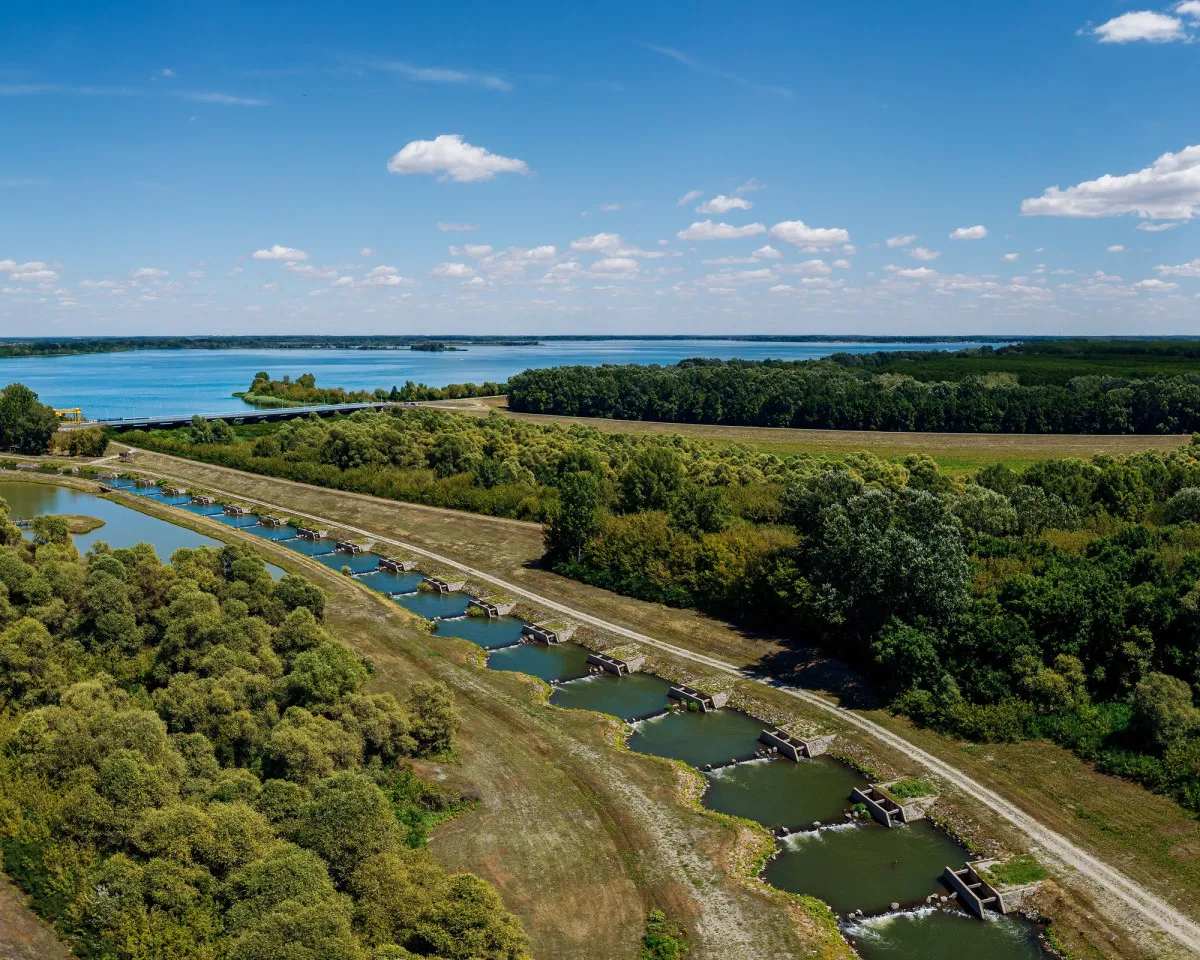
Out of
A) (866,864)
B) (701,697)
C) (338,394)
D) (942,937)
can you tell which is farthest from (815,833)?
(338,394)

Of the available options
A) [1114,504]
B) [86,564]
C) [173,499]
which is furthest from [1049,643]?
[173,499]

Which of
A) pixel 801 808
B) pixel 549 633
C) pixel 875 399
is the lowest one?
pixel 801 808

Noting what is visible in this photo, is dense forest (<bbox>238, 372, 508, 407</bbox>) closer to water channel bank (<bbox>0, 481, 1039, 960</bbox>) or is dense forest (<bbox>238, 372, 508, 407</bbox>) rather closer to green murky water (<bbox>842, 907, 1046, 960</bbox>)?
water channel bank (<bbox>0, 481, 1039, 960</bbox>)

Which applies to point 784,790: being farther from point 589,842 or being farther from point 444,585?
point 444,585

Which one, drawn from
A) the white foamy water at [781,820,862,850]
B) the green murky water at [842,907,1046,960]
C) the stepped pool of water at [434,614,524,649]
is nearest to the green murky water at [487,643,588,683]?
the stepped pool of water at [434,614,524,649]

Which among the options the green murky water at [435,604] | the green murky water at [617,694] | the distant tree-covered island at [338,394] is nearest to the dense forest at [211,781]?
the green murky water at [617,694]

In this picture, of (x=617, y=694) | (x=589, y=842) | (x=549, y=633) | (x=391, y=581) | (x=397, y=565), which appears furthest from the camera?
(x=397, y=565)

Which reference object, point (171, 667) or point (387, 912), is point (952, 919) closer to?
point (387, 912)
